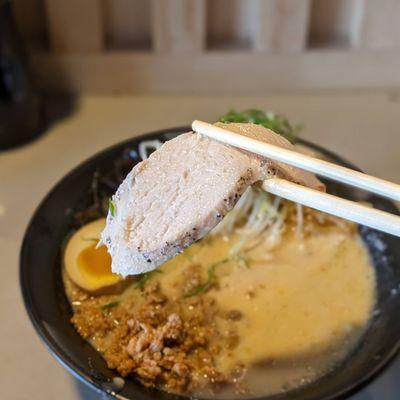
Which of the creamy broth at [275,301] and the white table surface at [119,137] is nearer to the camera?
the creamy broth at [275,301]

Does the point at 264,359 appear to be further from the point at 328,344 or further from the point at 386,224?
the point at 386,224

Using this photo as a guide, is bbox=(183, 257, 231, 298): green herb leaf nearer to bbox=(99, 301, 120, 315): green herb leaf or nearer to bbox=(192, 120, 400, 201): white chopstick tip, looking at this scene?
bbox=(99, 301, 120, 315): green herb leaf

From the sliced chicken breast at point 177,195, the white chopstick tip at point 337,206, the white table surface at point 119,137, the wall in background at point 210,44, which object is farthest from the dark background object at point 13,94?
the white chopstick tip at point 337,206

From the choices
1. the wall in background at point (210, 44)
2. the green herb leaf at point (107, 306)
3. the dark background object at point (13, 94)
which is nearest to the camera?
the green herb leaf at point (107, 306)

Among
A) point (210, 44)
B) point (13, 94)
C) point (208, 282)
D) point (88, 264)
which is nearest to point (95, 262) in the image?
point (88, 264)

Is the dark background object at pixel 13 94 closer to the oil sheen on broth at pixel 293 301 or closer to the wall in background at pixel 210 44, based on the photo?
the wall in background at pixel 210 44

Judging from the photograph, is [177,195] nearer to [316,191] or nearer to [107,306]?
[316,191]

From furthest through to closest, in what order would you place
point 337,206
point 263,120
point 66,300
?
point 263,120 < point 66,300 < point 337,206
